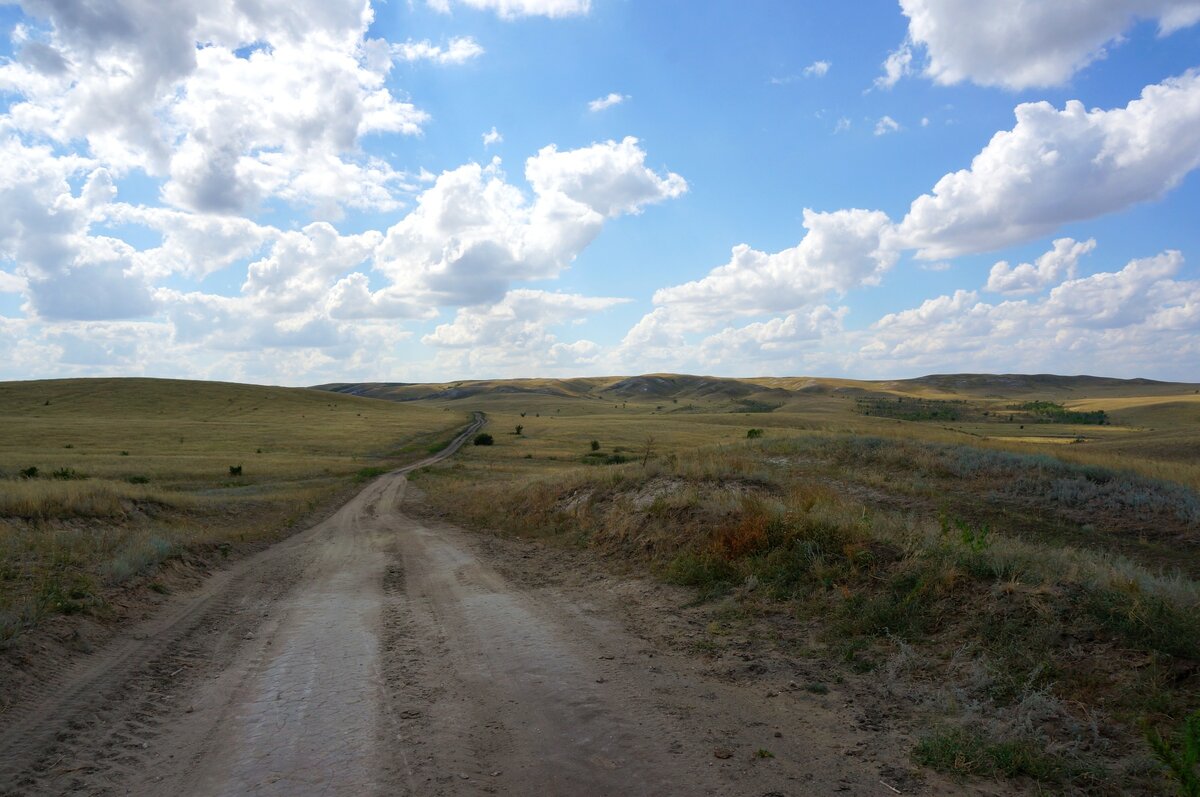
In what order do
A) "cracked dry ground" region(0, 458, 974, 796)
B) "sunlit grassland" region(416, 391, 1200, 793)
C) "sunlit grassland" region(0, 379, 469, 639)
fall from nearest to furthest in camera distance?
"cracked dry ground" region(0, 458, 974, 796)
"sunlit grassland" region(416, 391, 1200, 793)
"sunlit grassland" region(0, 379, 469, 639)

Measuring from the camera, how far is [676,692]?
6.47 meters

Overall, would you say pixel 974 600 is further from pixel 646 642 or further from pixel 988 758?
pixel 646 642

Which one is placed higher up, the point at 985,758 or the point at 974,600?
the point at 974,600

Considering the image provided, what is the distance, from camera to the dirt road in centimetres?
487

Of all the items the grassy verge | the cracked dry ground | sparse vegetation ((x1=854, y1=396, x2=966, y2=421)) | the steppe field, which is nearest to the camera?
the cracked dry ground

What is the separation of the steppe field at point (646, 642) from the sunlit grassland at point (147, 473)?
0.17 meters

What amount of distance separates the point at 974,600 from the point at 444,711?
18.7 ft

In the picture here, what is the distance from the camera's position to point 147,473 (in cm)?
3347

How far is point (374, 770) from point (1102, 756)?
5.23m

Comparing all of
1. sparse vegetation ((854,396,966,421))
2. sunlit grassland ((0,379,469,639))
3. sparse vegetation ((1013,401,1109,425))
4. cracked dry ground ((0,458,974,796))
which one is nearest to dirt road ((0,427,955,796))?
cracked dry ground ((0,458,974,796))

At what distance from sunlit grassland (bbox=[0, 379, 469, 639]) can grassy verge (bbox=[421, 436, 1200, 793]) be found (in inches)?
350

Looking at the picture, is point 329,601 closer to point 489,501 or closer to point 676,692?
point 676,692

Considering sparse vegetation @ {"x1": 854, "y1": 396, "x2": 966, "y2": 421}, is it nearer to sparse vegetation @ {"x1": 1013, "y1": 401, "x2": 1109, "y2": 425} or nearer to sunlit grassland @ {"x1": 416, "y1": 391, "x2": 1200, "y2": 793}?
sparse vegetation @ {"x1": 1013, "y1": 401, "x2": 1109, "y2": 425}

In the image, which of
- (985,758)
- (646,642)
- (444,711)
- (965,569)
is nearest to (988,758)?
(985,758)
